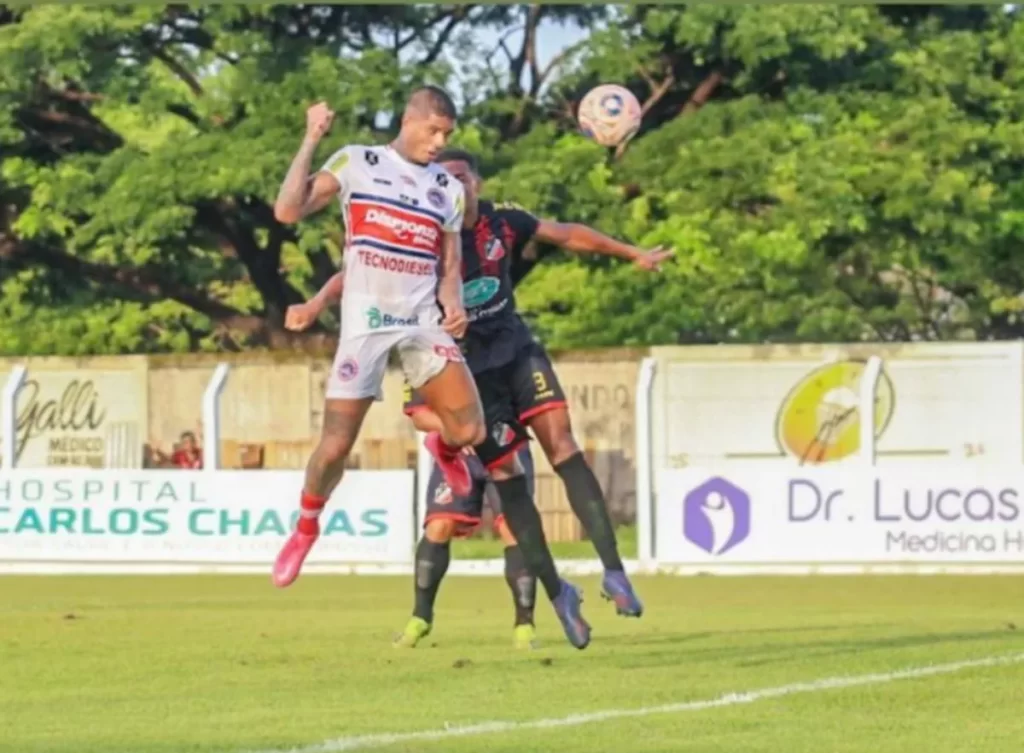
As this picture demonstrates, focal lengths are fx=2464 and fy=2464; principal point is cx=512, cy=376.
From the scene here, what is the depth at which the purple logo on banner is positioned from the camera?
75.0 feet

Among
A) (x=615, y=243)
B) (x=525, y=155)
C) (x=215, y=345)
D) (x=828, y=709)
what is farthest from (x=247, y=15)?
(x=828, y=709)

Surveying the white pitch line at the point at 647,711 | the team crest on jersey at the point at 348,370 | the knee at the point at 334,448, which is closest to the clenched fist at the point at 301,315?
the team crest on jersey at the point at 348,370

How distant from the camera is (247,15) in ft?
107

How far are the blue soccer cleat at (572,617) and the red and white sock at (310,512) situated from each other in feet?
4.17

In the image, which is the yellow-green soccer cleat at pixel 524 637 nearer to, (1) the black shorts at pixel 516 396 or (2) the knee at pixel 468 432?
(1) the black shorts at pixel 516 396

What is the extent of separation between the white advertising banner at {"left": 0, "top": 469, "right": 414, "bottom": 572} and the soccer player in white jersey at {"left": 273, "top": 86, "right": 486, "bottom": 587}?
12.6 metres

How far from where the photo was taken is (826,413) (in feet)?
105

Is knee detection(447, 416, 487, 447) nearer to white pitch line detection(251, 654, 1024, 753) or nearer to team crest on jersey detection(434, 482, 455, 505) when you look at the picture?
white pitch line detection(251, 654, 1024, 753)

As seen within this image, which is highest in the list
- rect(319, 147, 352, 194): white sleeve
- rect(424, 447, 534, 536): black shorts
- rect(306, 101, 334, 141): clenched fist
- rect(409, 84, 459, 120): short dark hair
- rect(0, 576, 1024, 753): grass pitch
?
rect(409, 84, 459, 120): short dark hair

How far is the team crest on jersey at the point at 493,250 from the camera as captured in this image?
12172mm

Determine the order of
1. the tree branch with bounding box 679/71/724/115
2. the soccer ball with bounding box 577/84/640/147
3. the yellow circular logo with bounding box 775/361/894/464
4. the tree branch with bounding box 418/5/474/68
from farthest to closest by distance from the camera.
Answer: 1. the tree branch with bounding box 679/71/724/115
2. the tree branch with bounding box 418/5/474/68
3. the yellow circular logo with bounding box 775/361/894/464
4. the soccer ball with bounding box 577/84/640/147

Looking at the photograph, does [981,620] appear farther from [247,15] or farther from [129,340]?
[129,340]

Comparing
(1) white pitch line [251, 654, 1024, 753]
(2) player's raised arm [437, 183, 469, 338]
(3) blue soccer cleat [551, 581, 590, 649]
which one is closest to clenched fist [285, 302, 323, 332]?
(2) player's raised arm [437, 183, 469, 338]

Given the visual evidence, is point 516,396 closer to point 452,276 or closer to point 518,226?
point 518,226
